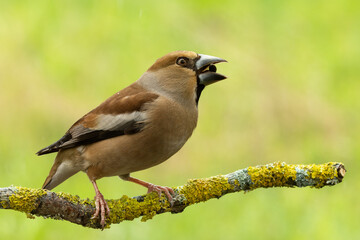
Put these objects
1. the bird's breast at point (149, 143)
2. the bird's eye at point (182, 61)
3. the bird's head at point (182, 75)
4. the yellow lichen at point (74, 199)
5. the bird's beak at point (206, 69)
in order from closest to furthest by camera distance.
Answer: the yellow lichen at point (74, 199)
the bird's breast at point (149, 143)
the bird's beak at point (206, 69)
the bird's head at point (182, 75)
the bird's eye at point (182, 61)

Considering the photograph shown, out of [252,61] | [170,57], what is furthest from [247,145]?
[170,57]

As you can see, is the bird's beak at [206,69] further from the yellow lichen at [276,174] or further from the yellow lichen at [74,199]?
the yellow lichen at [74,199]

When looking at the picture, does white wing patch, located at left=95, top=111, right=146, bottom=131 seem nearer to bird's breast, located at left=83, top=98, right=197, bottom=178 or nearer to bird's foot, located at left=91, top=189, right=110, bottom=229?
bird's breast, located at left=83, top=98, right=197, bottom=178

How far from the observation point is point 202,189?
444 cm

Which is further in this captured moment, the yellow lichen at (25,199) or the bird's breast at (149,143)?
the bird's breast at (149,143)

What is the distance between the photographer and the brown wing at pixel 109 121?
4.92m

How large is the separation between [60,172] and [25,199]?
4.63 ft

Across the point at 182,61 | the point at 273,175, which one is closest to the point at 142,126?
the point at 182,61

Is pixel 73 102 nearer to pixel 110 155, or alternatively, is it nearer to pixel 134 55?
pixel 134 55

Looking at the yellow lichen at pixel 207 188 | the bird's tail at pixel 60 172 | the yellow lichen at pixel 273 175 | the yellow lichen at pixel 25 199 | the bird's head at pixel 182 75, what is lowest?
the yellow lichen at pixel 25 199

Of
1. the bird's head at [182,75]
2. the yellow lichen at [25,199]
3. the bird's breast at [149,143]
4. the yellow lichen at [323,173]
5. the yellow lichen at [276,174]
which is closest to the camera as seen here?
the yellow lichen at [25,199]

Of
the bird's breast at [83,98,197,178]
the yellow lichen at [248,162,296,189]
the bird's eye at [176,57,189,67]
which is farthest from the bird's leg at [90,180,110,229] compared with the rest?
the bird's eye at [176,57,189,67]

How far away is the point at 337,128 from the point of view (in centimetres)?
907

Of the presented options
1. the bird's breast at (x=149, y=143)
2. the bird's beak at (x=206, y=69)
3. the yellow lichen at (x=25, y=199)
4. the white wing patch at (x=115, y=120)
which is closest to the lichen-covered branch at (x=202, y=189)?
the yellow lichen at (x=25, y=199)
